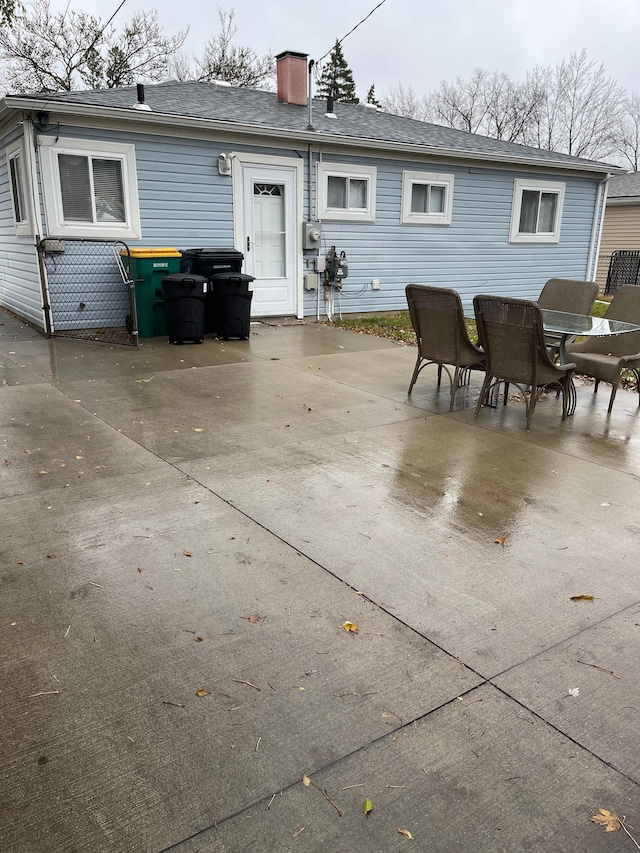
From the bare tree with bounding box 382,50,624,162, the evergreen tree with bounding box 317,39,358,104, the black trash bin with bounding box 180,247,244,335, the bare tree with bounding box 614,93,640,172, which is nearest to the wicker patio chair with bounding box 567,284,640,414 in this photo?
the black trash bin with bounding box 180,247,244,335

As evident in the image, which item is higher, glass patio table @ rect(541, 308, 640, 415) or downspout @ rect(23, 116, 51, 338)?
downspout @ rect(23, 116, 51, 338)

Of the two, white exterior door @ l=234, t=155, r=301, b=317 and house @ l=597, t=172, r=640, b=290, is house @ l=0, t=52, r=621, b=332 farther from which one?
house @ l=597, t=172, r=640, b=290

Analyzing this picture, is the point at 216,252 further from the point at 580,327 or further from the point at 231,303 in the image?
the point at 580,327

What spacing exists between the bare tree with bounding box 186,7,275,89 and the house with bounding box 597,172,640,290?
14.8 metres

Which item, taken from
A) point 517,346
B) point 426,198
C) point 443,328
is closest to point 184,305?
point 443,328

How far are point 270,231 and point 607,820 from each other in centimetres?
986

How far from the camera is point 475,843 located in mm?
1620

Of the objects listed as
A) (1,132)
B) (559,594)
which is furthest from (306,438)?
(1,132)

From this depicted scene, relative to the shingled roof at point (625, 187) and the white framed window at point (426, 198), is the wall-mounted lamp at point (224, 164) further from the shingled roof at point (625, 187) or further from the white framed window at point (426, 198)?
the shingled roof at point (625, 187)

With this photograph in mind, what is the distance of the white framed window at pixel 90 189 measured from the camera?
8.41 m

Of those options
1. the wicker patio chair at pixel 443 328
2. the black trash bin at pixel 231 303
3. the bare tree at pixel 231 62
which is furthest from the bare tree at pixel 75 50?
the wicker patio chair at pixel 443 328

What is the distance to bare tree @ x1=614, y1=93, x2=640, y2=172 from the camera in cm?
3600

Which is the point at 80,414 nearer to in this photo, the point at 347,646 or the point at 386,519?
the point at 386,519

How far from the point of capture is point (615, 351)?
6.18 meters
